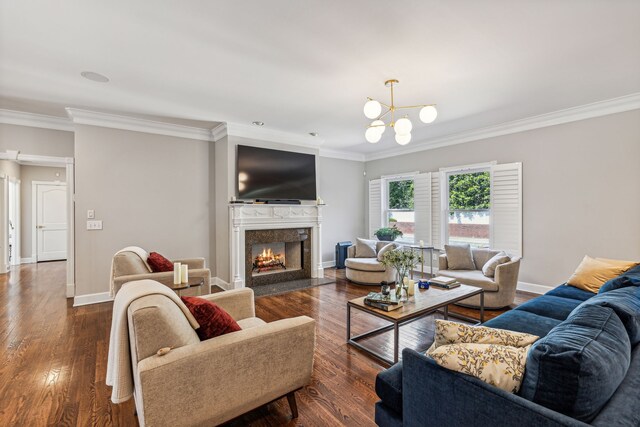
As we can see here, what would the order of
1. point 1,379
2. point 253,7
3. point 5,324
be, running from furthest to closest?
point 5,324
point 1,379
point 253,7

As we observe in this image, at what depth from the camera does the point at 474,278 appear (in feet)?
12.9

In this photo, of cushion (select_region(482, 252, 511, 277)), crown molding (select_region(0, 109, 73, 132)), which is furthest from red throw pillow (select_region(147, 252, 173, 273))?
cushion (select_region(482, 252, 511, 277))

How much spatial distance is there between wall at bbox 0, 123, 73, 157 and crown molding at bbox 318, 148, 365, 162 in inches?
173

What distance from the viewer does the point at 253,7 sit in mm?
2076

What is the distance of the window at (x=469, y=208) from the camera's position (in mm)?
5242

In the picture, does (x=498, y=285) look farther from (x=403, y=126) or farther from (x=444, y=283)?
(x=403, y=126)

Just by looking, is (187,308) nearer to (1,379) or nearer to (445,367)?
(445,367)

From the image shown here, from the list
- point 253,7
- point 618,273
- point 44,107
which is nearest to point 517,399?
point 253,7

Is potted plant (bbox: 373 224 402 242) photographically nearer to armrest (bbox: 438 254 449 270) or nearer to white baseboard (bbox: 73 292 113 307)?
armrest (bbox: 438 254 449 270)

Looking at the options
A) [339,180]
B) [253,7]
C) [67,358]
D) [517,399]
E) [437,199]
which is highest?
[253,7]

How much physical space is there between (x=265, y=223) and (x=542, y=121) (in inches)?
180

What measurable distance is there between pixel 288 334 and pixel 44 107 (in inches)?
184

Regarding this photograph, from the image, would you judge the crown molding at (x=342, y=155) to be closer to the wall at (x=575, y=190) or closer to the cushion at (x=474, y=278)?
the wall at (x=575, y=190)

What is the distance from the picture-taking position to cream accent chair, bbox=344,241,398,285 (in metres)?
5.09
